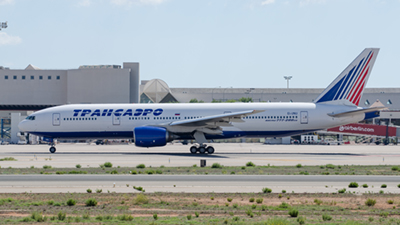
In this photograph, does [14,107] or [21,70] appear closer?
Result: [14,107]

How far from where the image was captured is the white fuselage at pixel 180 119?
4244cm

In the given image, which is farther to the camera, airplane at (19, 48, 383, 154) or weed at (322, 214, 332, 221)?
airplane at (19, 48, 383, 154)

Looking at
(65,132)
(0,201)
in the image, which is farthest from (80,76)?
(0,201)

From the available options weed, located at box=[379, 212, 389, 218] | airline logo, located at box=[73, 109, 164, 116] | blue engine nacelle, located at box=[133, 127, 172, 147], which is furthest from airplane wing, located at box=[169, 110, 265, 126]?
weed, located at box=[379, 212, 389, 218]

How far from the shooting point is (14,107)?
94.6 meters

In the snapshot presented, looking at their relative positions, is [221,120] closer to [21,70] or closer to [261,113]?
[261,113]

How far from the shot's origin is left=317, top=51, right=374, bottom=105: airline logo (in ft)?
143

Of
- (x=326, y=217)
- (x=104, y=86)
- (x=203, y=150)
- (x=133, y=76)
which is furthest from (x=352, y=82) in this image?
(x=133, y=76)

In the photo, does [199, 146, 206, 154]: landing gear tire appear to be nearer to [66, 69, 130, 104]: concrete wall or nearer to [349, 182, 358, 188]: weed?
[349, 182, 358, 188]: weed

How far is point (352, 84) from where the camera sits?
4381 cm

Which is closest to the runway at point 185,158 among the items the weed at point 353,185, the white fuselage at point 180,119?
the white fuselage at point 180,119

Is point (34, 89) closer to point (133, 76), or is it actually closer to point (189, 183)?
point (133, 76)

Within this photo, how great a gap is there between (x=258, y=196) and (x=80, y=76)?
87.7 meters

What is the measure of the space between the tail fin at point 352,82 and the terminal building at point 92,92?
157 feet
